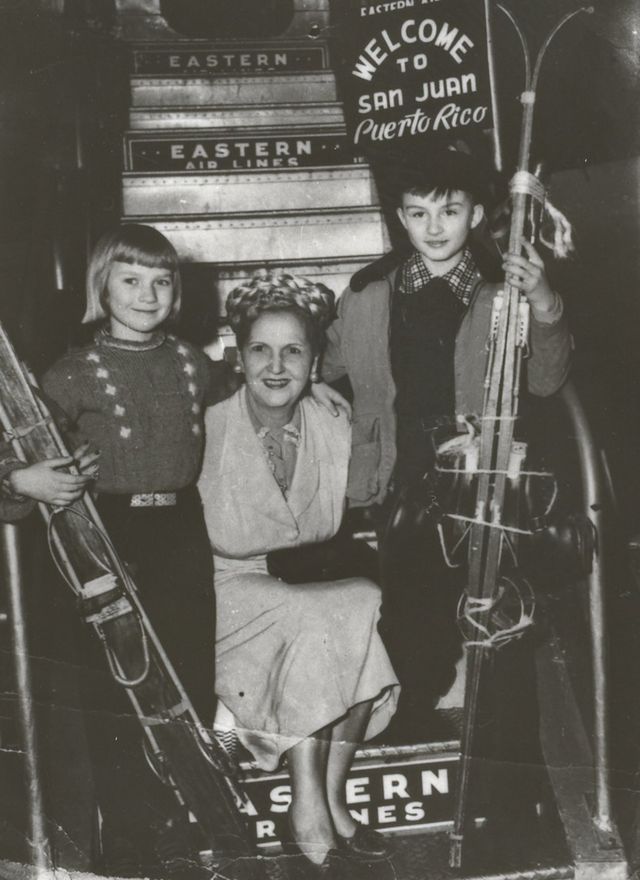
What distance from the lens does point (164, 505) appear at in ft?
6.39

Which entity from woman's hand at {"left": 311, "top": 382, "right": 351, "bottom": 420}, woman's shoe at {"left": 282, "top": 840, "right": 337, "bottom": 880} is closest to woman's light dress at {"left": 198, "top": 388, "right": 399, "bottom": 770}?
woman's hand at {"left": 311, "top": 382, "right": 351, "bottom": 420}

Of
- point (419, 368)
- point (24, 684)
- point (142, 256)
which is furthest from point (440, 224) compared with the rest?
point (24, 684)

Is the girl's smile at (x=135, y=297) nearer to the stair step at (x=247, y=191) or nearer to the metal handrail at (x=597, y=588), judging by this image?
the stair step at (x=247, y=191)

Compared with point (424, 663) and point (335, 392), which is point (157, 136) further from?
point (424, 663)

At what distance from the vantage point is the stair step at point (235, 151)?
2.09m

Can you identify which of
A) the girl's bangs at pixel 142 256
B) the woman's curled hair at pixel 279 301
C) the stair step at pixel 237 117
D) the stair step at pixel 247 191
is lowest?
the woman's curled hair at pixel 279 301

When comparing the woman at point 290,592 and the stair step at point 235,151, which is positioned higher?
the stair step at point 235,151

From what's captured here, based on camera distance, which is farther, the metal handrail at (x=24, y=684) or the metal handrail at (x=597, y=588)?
the metal handrail at (x=597, y=588)

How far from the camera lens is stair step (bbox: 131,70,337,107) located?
2105 millimetres

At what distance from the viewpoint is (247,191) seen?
82.7 inches

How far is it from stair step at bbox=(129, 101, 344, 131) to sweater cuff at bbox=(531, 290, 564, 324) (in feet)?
2.37

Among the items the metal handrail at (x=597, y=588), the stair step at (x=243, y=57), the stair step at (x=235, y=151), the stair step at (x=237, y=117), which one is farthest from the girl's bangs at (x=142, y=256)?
the metal handrail at (x=597, y=588)

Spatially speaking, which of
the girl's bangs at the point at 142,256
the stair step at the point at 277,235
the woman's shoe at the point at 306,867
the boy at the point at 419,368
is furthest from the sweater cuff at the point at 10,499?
the woman's shoe at the point at 306,867

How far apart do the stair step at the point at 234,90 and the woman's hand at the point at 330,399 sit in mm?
771
